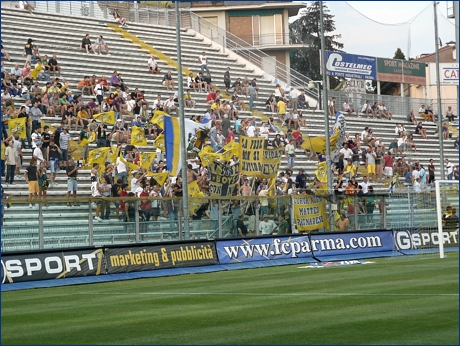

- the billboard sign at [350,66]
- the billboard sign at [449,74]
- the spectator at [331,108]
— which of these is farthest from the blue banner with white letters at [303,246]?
the billboard sign at [449,74]

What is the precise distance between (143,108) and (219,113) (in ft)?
12.5

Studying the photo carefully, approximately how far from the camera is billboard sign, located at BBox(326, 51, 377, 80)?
51.7 meters

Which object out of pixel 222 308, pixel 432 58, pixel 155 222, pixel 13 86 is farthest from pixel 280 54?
pixel 222 308

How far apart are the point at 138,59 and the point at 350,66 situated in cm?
1432

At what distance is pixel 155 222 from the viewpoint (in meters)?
25.9

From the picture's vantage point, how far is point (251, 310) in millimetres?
14320

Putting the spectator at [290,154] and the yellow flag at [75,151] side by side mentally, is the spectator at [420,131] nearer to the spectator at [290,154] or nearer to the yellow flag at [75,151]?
the spectator at [290,154]

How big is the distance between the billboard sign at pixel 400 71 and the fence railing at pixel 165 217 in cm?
2773

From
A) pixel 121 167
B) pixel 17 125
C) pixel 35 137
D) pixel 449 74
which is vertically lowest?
pixel 121 167

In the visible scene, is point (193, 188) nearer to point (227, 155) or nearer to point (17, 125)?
point (227, 155)

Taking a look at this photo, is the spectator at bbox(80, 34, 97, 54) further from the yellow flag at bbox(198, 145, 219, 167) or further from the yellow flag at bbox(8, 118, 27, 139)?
the yellow flag at bbox(198, 145, 219, 167)

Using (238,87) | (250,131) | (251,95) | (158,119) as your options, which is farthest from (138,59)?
(158,119)

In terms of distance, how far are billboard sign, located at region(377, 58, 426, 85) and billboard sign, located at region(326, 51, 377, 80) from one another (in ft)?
3.11

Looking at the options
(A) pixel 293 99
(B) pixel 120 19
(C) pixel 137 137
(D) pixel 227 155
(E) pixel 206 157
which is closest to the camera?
(E) pixel 206 157
